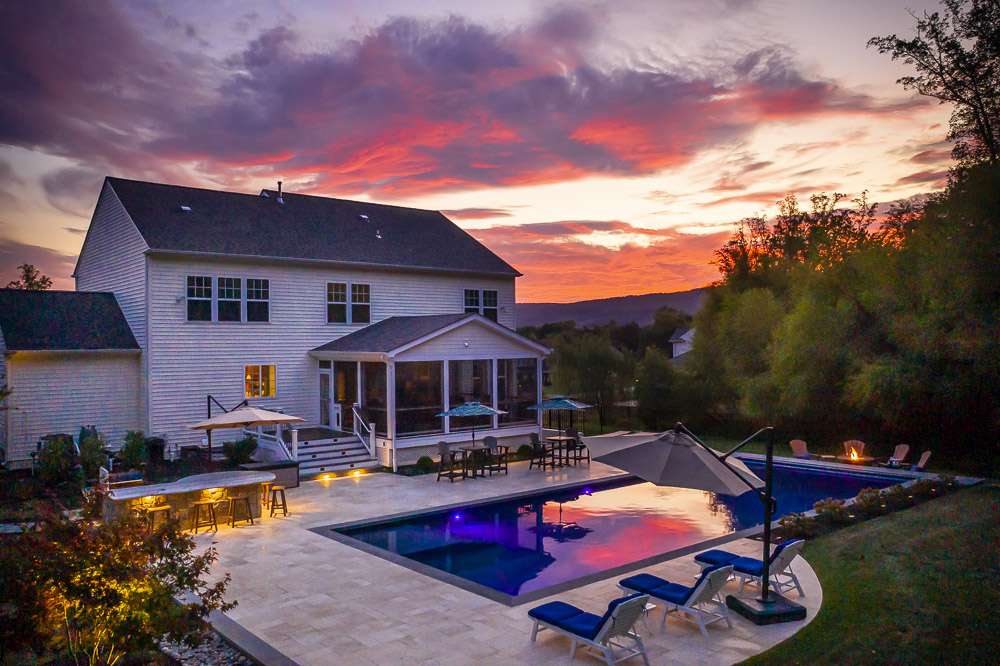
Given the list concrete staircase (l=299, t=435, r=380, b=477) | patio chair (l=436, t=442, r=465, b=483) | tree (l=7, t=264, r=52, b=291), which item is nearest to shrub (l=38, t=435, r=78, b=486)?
concrete staircase (l=299, t=435, r=380, b=477)

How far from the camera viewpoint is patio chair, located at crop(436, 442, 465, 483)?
17.8 metres

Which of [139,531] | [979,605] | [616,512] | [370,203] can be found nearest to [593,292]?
[370,203]

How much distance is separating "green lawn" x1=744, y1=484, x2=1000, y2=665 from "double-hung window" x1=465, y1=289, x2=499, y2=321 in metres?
16.5

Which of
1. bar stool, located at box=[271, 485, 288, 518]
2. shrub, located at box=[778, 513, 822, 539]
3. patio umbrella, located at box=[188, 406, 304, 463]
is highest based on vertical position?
patio umbrella, located at box=[188, 406, 304, 463]

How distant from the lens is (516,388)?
885 inches

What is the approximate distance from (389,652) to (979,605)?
6910 millimetres

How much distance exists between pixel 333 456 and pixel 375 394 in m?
2.23

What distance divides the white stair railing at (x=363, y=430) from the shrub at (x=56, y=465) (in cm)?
730

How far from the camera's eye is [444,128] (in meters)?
21.1

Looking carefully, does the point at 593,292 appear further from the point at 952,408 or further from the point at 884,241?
the point at 952,408

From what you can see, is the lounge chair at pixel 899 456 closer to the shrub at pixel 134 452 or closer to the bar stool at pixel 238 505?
the bar stool at pixel 238 505

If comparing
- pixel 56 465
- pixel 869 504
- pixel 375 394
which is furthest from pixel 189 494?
pixel 869 504

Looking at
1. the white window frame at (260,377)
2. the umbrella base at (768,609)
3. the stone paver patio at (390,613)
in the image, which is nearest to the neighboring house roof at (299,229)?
the white window frame at (260,377)

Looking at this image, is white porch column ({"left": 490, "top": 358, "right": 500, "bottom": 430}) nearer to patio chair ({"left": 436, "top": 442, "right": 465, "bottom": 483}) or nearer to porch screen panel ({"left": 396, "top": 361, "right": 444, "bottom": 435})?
porch screen panel ({"left": 396, "top": 361, "right": 444, "bottom": 435})
